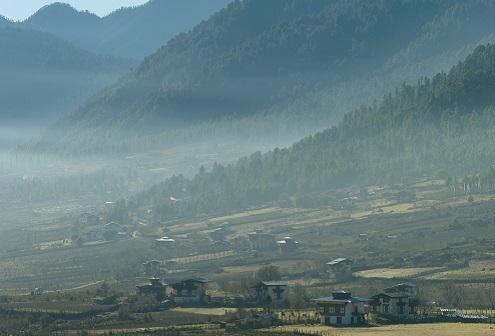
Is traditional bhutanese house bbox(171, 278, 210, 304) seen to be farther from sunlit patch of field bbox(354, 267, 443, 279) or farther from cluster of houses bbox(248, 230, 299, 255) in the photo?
cluster of houses bbox(248, 230, 299, 255)

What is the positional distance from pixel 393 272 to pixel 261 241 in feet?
140

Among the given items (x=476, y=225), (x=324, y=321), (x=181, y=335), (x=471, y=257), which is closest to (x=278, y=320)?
(x=324, y=321)

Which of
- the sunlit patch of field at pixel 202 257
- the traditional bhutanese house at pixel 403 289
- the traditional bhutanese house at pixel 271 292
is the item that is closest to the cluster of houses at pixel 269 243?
the sunlit patch of field at pixel 202 257

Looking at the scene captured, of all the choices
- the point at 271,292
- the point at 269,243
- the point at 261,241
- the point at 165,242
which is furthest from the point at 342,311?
the point at 165,242

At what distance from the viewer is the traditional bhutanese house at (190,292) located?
124 metres

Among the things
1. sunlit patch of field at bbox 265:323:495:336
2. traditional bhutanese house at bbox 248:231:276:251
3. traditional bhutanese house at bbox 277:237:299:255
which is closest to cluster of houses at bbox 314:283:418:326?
sunlit patch of field at bbox 265:323:495:336

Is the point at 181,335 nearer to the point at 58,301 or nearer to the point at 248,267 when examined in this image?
the point at 58,301

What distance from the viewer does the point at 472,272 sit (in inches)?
5571

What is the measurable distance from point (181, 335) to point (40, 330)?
1339 centimetres

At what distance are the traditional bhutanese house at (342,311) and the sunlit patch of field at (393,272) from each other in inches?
1382

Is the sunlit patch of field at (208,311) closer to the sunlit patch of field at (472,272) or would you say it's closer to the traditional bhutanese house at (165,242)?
the sunlit patch of field at (472,272)

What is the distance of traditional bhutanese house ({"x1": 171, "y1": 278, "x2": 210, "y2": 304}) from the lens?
408 feet

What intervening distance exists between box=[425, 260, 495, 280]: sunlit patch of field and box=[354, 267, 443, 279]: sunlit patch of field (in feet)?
8.81

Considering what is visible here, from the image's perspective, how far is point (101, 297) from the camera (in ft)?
422
